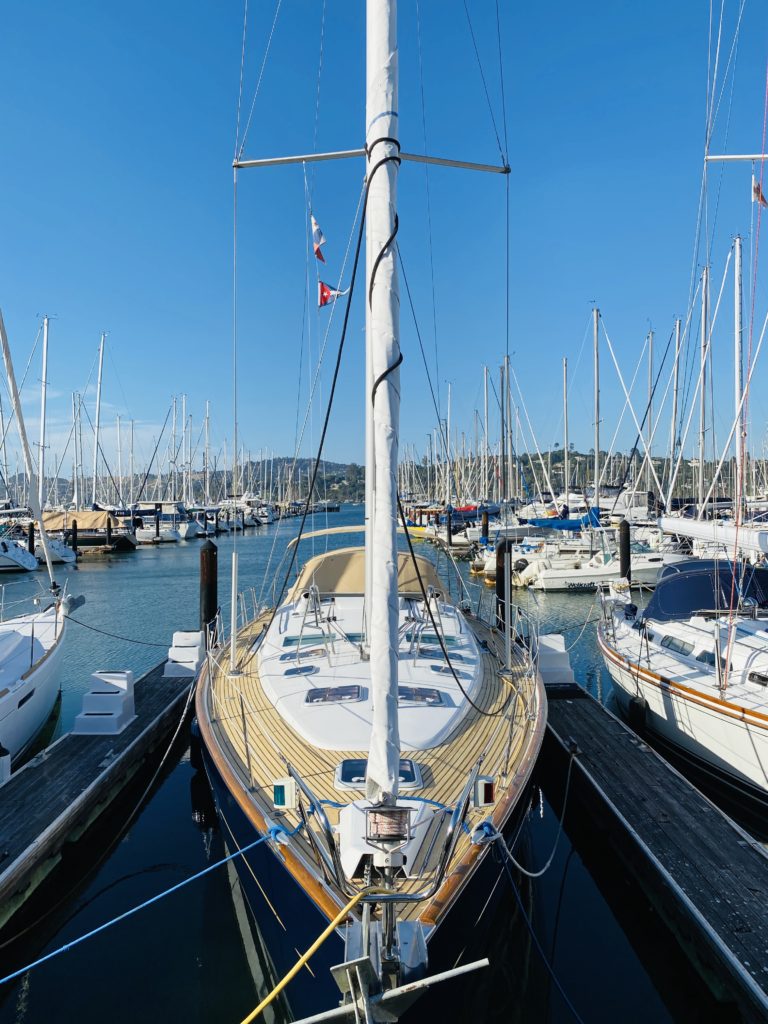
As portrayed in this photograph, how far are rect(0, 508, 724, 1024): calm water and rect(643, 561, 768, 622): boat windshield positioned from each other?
14.9ft

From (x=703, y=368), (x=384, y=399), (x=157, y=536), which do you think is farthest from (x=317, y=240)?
(x=157, y=536)

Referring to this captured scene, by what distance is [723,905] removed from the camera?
6027 mm

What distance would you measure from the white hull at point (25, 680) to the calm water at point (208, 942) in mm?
2098

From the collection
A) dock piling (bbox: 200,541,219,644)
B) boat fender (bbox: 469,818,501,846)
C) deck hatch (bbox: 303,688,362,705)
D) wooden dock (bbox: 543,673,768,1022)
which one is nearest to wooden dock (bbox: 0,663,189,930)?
deck hatch (bbox: 303,688,362,705)

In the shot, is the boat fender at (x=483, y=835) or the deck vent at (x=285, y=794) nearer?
the deck vent at (x=285, y=794)

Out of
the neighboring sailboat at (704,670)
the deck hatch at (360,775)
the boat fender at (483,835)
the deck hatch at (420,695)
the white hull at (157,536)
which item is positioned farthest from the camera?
the white hull at (157,536)

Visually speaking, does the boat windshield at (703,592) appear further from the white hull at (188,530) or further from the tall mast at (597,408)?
the white hull at (188,530)

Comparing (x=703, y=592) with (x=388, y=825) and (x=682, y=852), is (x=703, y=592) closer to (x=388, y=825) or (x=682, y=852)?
(x=682, y=852)

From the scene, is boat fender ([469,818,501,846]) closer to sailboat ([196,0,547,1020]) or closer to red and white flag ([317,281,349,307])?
sailboat ([196,0,547,1020])

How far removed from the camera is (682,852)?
6.89m

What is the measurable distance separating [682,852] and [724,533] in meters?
5.72

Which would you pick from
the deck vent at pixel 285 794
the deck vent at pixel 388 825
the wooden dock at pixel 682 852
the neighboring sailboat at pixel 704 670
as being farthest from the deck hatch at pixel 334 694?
the neighboring sailboat at pixel 704 670

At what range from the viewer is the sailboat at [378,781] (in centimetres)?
385

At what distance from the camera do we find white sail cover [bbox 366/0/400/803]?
3959 mm
